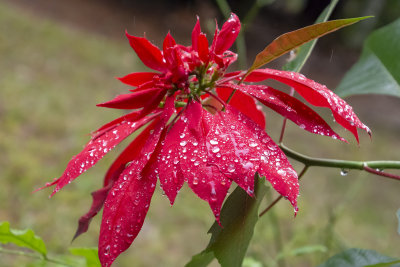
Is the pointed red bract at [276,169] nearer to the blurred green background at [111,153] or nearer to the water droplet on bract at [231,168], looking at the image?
the water droplet on bract at [231,168]

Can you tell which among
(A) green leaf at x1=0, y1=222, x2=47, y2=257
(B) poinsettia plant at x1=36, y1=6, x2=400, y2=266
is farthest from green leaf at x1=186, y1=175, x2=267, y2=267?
(A) green leaf at x1=0, y1=222, x2=47, y2=257

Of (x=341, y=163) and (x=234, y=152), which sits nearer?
(x=234, y=152)

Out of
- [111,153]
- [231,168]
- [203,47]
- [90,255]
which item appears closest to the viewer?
[231,168]

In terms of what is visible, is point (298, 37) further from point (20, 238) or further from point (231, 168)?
point (20, 238)

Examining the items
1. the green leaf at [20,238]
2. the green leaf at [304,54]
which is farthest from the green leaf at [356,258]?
the green leaf at [20,238]

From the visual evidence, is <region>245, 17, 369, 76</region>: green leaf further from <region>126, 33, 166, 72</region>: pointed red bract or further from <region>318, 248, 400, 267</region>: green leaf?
<region>318, 248, 400, 267</region>: green leaf

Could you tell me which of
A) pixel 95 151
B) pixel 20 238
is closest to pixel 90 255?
pixel 20 238
